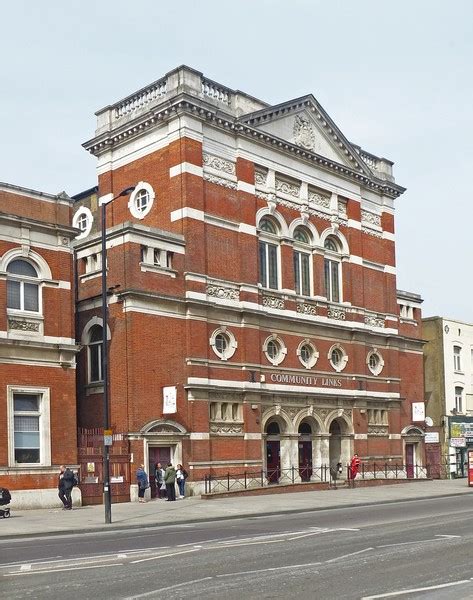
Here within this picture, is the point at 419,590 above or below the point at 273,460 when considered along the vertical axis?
above

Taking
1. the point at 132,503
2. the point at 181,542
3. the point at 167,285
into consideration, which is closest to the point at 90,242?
the point at 167,285

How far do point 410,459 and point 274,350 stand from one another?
545 inches

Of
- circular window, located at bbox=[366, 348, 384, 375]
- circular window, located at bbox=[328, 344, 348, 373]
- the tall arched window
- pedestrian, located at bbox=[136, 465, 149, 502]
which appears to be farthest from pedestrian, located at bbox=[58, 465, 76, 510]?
A: circular window, located at bbox=[366, 348, 384, 375]

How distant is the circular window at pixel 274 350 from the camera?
43441 mm

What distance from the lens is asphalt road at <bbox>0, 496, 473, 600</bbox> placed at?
12305mm


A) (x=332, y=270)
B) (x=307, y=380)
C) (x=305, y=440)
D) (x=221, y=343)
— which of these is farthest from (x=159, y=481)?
(x=332, y=270)

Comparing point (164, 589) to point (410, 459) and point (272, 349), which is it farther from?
point (410, 459)

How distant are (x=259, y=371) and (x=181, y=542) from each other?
23.4m

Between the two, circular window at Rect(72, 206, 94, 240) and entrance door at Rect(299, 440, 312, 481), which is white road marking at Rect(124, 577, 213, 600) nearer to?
entrance door at Rect(299, 440, 312, 481)

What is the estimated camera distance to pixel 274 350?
→ 44094 millimetres

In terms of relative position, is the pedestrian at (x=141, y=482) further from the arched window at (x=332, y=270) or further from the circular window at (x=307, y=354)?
the arched window at (x=332, y=270)

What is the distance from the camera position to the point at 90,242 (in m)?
39.7

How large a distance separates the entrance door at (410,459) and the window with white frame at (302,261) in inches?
498

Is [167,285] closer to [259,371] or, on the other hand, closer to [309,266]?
[259,371]
